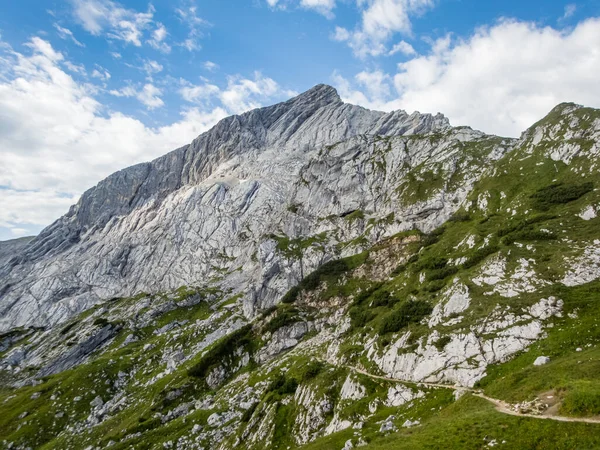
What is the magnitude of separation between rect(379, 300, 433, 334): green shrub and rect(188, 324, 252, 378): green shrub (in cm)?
5382

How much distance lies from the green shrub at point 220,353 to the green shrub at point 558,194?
283ft

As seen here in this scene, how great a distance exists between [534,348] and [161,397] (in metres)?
86.3

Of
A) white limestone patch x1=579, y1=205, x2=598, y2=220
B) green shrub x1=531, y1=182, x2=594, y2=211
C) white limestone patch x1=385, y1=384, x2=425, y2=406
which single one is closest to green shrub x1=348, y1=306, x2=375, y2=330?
white limestone patch x1=385, y1=384, x2=425, y2=406

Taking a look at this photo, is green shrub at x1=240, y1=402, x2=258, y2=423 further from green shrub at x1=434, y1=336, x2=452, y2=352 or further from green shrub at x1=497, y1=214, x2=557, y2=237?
green shrub at x1=497, y1=214, x2=557, y2=237

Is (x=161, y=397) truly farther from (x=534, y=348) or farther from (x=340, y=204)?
(x=340, y=204)

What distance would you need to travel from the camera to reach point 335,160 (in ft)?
645

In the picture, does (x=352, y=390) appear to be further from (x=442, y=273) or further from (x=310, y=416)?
(x=442, y=273)

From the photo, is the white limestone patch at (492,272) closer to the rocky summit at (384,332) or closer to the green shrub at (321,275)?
the rocky summit at (384,332)

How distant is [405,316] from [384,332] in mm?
4879

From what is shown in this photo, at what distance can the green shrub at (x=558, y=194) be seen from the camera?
76250 millimetres

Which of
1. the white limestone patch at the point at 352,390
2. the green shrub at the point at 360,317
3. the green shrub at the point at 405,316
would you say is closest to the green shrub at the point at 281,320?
the green shrub at the point at 360,317

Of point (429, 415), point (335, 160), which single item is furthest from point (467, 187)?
point (429, 415)

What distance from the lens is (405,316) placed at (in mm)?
65062

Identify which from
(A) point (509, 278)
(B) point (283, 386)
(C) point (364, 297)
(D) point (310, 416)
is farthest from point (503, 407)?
(C) point (364, 297)
